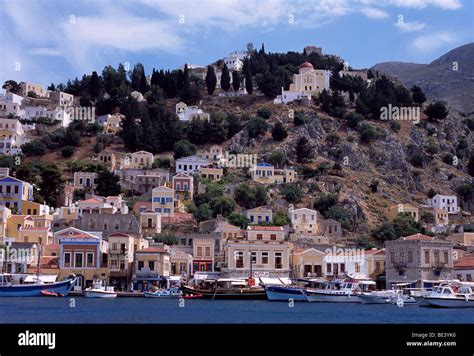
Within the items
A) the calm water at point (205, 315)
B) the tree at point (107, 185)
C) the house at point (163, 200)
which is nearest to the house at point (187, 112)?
the tree at point (107, 185)

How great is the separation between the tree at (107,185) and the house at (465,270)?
31250 millimetres

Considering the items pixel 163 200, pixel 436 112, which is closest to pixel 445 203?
pixel 436 112

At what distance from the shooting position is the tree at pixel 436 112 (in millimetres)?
97375

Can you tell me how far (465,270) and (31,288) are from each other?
2705 cm

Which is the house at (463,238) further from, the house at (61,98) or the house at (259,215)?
the house at (61,98)

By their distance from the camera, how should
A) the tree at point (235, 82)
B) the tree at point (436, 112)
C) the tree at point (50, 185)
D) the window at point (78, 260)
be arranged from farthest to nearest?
the tree at point (235, 82), the tree at point (436, 112), the tree at point (50, 185), the window at point (78, 260)

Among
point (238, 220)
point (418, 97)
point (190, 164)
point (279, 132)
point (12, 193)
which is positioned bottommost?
point (238, 220)

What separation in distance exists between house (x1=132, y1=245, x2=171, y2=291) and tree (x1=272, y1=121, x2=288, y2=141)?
37704 mm

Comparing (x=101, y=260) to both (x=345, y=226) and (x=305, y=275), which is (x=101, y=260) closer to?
(x=305, y=275)

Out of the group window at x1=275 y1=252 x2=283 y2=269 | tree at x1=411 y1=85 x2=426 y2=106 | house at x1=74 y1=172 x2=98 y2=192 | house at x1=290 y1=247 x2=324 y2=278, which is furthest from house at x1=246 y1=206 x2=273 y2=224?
tree at x1=411 y1=85 x2=426 y2=106

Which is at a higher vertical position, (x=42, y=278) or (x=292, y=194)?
(x=292, y=194)

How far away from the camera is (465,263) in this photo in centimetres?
5434

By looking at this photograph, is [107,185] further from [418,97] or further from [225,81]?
[418,97]

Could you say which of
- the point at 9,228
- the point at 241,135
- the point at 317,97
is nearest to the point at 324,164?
the point at 241,135
